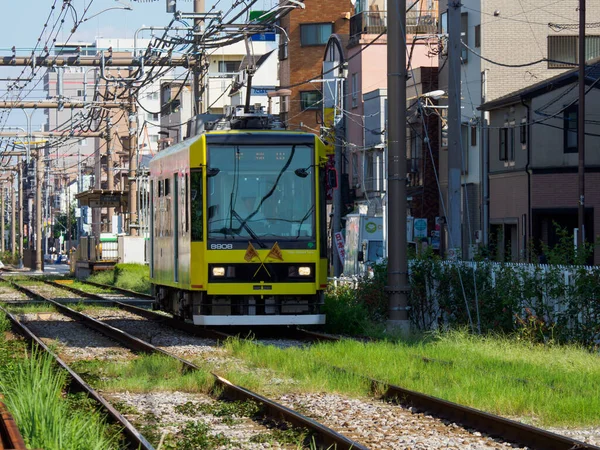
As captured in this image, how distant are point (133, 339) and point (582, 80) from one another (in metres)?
18.1

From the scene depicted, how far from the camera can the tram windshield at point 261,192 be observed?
1927cm

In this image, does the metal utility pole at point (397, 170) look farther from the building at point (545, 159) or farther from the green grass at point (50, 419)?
the building at point (545, 159)

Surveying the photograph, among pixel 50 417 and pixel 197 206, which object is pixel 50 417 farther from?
pixel 197 206

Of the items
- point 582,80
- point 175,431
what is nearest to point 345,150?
point 582,80

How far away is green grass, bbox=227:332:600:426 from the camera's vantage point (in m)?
10.8

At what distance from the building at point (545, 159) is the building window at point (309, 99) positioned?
84.8 feet

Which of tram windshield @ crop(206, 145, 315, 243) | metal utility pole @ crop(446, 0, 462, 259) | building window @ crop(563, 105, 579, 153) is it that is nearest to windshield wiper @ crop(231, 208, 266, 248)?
tram windshield @ crop(206, 145, 315, 243)

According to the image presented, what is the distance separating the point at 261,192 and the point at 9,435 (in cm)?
1293

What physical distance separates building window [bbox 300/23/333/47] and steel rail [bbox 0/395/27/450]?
6489 cm

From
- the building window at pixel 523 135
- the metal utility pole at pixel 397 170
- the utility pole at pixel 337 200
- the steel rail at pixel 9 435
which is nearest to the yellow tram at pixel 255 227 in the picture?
the metal utility pole at pixel 397 170

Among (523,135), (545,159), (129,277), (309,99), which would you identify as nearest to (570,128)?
(545,159)

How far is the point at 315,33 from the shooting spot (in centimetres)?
7144

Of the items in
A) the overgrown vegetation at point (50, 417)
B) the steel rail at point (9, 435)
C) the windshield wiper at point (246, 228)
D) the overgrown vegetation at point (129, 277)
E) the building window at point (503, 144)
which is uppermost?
the building window at point (503, 144)

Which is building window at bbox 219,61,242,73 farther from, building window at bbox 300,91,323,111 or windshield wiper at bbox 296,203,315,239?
windshield wiper at bbox 296,203,315,239
